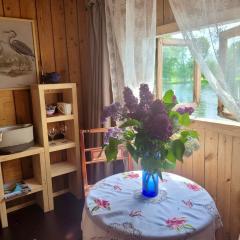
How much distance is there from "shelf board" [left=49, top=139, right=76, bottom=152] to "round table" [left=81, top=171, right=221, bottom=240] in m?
1.03

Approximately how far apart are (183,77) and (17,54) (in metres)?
1.58

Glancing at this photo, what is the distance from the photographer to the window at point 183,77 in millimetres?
1938

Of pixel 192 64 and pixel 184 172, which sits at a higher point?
pixel 192 64

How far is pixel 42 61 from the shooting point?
98.4 inches

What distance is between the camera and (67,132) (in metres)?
2.68

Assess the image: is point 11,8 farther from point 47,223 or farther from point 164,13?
point 47,223

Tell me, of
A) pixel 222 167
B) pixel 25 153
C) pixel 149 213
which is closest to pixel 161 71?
pixel 222 167

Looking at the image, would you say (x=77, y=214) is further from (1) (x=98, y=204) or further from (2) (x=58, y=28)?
(2) (x=58, y=28)

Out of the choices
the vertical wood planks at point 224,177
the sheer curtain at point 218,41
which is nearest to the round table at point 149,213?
the vertical wood planks at point 224,177

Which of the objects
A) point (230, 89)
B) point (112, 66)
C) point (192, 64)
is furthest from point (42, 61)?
point (230, 89)

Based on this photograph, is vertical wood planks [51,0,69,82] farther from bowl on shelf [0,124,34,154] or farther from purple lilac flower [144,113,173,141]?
purple lilac flower [144,113,173,141]

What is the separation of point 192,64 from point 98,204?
4.39ft

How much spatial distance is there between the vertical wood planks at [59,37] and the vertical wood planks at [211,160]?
166 cm

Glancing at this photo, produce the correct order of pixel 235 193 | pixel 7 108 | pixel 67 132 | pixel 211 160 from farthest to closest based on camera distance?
pixel 67 132, pixel 7 108, pixel 211 160, pixel 235 193
